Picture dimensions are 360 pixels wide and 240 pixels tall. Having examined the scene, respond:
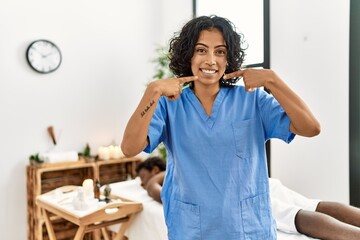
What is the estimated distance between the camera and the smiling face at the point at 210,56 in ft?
3.23

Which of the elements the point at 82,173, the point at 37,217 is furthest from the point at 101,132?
the point at 37,217

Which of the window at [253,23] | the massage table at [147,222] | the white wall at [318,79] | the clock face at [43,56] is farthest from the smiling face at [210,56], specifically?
the clock face at [43,56]

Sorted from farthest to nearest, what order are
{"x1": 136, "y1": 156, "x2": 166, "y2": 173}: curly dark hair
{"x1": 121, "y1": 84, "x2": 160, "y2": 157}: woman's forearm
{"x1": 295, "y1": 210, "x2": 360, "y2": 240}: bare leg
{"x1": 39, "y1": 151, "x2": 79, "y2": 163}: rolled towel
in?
1. {"x1": 39, "y1": 151, "x2": 79, "y2": 163}: rolled towel
2. {"x1": 136, "y1": 156, "x2": 166, "y2": 173}: curly dark hair
3. {"x1": 295, "y1": 210, "x2": 360, "y2": 240}: bare leg
4. {"x1": 121, "y1": 84, "x2": 160, "y2": 157}: woman's forearm

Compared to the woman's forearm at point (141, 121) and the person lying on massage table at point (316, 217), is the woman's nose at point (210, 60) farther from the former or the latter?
the person lying on massage table at point (316, 217)

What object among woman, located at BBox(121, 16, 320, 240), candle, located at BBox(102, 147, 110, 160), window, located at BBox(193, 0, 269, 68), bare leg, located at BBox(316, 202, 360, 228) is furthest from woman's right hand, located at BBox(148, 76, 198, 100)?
candle, located at BBox(102, 147, 110, 160)

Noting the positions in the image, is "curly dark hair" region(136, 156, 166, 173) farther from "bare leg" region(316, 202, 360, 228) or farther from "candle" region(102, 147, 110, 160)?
"bare leg" region(316, 202, 360, 228)

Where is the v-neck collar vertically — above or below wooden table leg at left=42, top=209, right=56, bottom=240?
above

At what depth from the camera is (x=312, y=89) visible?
7.77 ft

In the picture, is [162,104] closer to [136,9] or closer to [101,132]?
[101,132]

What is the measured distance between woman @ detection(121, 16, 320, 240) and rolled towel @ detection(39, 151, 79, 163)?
199cm

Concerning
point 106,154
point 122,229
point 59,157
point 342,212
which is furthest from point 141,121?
point 106,154

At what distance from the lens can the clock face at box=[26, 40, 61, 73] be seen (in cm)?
282

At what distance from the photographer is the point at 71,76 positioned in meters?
3.04

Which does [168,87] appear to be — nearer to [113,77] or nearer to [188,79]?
[188,79]
